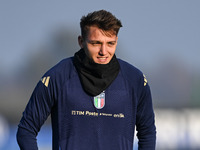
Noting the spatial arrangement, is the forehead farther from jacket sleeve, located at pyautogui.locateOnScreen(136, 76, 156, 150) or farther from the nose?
jacket sleeve, located at pyautogui.locateOnScreen(136, 76, 156, 150)

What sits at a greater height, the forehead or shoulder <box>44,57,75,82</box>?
the forehead

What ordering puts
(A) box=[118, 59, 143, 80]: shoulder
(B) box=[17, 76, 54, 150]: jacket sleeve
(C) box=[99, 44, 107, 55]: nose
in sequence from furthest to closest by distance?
(A) box=[118, 59, 143, 80]: shoulder
(B) box=[17, 76, 54, 150]: jacket sleeve
(C) box=[99, 44, 107, 55]: nose

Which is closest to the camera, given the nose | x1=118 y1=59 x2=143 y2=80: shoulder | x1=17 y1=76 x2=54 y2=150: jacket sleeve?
the nose

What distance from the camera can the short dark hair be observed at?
4.61 metres

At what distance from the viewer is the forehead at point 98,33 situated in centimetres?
460

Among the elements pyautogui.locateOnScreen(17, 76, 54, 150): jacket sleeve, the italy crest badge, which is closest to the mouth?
the italy crest badge

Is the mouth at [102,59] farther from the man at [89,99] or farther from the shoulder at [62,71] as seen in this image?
the shoulder at [62,71]

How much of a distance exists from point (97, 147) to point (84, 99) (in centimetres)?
40

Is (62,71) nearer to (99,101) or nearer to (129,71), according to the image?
(99,101)

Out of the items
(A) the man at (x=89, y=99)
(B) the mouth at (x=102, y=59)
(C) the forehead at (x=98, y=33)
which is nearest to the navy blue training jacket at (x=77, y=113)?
(A) the man at (x=89, y=99)

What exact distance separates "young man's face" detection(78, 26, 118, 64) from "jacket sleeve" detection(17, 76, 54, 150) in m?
0.41

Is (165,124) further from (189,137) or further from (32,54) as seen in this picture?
(32,54)

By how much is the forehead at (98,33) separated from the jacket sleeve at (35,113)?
493 mm

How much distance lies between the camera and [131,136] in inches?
190
